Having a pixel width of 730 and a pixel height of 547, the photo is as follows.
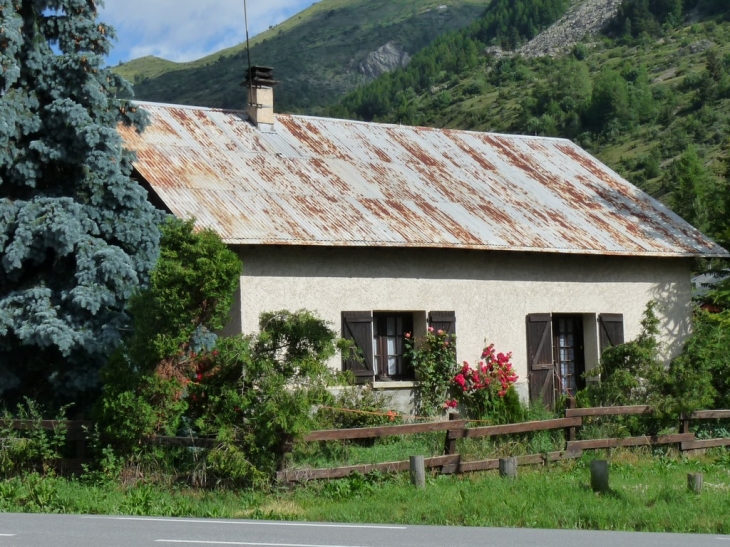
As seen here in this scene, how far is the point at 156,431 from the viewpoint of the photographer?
12.0m

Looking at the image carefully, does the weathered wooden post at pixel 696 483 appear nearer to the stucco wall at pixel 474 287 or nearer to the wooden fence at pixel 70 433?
the stucco wall at pixel 474 287

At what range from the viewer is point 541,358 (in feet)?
59.3

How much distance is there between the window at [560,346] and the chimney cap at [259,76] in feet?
22.5

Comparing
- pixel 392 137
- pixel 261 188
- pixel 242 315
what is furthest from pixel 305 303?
pixel 392 137

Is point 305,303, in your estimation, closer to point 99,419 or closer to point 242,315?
point 242,315

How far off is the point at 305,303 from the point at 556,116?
217 feet

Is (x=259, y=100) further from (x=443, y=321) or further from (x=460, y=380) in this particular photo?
(x=460, y=380)

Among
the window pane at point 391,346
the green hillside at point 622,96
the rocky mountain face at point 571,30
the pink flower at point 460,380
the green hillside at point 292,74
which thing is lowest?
the pink flower at point 460,380

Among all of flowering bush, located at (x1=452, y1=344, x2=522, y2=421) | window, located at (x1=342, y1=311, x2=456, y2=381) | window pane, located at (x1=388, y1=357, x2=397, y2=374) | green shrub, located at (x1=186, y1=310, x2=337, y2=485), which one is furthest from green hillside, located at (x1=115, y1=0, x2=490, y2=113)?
green shrub, located at (x1=186, y1=310, x2=337, y2=485)

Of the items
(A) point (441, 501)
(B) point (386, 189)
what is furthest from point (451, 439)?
(B) point (386, 189)

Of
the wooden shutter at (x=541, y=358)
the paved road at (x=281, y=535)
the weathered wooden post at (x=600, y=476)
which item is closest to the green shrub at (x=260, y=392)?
the paved road at (x=281, y=535)

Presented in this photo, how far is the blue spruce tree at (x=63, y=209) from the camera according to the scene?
1298 cm

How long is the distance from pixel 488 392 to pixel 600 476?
5495 mm

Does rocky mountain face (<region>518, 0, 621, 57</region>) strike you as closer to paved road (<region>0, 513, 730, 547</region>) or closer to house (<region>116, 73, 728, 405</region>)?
house (<region>116, 73, 728, 405</region>)
